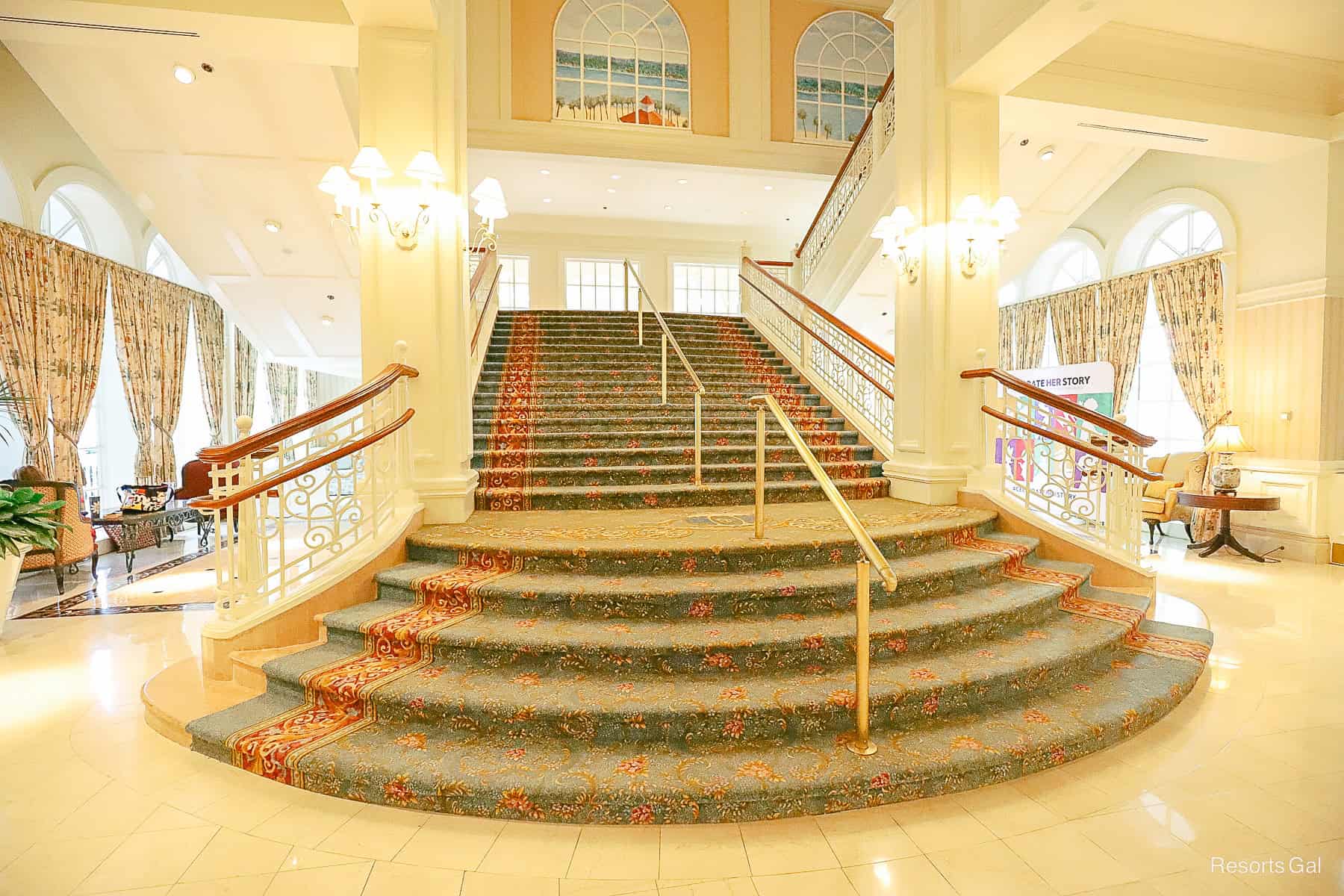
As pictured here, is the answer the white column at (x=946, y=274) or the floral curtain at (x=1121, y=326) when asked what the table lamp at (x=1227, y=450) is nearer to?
the floral curtain at (x=1121, y=326)

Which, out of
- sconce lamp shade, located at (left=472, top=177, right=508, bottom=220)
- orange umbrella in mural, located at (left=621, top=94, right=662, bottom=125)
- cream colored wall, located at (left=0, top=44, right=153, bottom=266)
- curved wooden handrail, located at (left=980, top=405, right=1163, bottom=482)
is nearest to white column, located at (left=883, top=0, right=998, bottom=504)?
curved wooden handrail, located at (left=980, top=405, right=1163, bottom=482)

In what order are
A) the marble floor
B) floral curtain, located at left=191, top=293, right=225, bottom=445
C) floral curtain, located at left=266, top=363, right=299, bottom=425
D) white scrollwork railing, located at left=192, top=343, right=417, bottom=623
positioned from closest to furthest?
the marble floor < white scrollwork railing, located at left=192, top=343, right=417, bottom=623 < floral curtain, located at left=191, top=293, right=225, bottom=445 < floral curtain, located at left=266, top=363, right=299, bottom=425

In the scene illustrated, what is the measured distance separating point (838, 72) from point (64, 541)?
1229cm

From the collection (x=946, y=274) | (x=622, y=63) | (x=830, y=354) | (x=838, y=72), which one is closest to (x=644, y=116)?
(x=622, y=63)

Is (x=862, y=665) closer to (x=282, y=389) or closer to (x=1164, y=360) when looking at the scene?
(x=1164, y=360)

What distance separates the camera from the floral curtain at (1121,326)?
895 cm

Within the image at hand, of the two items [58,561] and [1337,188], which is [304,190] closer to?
[58,561]

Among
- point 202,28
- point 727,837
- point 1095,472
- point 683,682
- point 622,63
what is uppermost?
point 622,63

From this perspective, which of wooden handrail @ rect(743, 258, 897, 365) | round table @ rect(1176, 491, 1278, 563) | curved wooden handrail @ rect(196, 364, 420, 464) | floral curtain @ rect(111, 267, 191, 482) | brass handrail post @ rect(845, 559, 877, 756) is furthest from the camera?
floral curtain @ rect(111, 267, 191, 482)

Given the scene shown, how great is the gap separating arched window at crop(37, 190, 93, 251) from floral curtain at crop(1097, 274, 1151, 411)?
540 inches

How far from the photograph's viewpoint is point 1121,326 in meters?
9.21

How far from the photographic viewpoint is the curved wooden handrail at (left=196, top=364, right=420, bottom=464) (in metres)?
2.96

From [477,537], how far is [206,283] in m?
7.80

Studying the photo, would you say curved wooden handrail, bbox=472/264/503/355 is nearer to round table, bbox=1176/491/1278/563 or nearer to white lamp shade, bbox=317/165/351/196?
white lamp shade, bbox=317/165/351/196
